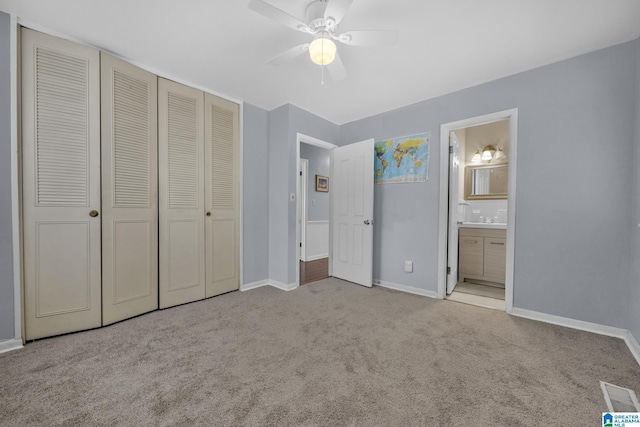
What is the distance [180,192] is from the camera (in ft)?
8.99

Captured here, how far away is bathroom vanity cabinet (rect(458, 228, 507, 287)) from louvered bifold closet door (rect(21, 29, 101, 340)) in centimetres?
437

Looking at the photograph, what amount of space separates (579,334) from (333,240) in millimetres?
2745

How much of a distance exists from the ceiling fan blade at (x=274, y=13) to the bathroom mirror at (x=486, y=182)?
358cm

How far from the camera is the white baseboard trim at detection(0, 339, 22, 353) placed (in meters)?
1.79

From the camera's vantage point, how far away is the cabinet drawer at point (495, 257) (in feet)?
11.2

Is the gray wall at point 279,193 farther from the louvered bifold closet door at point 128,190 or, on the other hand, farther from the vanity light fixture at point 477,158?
the vanity light fixture at point 477,158

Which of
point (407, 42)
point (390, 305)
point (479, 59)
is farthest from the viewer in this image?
point (390, 305)

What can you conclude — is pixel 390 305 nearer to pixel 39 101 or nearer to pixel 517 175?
pixel 517 175

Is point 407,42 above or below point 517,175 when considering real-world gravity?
above

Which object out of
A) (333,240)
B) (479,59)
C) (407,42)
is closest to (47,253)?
(333,240)

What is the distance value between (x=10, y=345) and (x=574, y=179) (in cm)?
469

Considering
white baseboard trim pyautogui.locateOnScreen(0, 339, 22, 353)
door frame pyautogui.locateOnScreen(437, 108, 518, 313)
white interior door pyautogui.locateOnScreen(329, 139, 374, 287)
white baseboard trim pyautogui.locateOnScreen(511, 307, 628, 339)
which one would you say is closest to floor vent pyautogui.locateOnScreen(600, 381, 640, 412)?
white baseboard trim pyautogui.locateOnScreen(511, 307, 628, 339)

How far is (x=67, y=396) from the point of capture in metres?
1.39

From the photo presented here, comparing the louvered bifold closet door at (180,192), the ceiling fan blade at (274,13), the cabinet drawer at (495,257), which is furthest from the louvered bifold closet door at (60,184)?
the cabinet drawer at (495,257)
